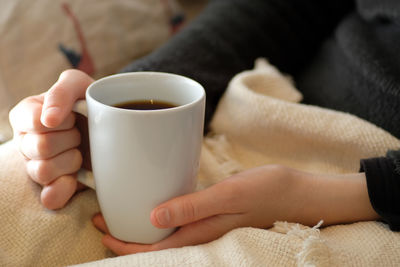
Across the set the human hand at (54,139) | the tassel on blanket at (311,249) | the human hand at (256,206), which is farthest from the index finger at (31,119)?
the tassel on blanket at (311,249)

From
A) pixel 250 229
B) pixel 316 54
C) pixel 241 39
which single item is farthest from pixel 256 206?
pixel 316 54

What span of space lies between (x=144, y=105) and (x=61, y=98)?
0.34 feet

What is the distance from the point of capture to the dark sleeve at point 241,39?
2.19ft

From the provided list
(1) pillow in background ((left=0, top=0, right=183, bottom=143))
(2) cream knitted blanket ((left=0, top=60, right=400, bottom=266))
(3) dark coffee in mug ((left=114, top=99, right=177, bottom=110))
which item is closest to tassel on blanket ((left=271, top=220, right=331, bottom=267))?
(2) cream knitted blanket ((left=0, top=60, right=400, bottom=266))

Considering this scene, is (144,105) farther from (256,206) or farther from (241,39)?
(241,39)

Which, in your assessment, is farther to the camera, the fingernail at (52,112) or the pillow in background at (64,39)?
the pillow in background at (64,39)

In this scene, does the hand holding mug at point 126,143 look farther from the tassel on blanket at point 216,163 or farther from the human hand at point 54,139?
the tassel on blanket at point 216,163

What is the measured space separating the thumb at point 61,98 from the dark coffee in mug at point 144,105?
52mm

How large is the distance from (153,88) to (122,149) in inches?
4.6

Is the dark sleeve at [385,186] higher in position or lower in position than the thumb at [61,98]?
lower

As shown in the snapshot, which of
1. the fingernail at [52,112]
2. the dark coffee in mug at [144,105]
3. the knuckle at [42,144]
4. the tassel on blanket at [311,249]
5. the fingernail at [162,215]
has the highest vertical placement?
the fingernail at [52,112]

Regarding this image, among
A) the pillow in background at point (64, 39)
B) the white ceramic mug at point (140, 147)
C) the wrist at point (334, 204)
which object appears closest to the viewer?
the white ceramic mug at point (140, 147)

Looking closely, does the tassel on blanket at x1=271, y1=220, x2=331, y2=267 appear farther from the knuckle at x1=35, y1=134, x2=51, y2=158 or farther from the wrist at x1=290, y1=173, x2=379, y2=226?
the knuckle at x1=35, y1=134, x2=51, y2=158

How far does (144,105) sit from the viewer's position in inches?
18.9
